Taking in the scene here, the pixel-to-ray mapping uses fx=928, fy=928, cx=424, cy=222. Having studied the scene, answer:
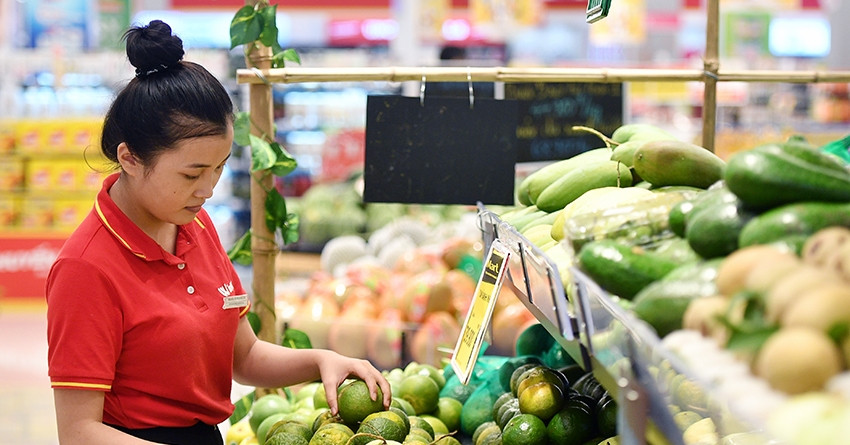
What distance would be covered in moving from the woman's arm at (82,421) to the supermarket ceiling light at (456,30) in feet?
43.8

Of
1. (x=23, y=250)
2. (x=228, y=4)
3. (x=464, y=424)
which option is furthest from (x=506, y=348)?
(x=228, y=4)

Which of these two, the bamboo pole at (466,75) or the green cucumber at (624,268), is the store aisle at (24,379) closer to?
the bamboo pole at (466,75)

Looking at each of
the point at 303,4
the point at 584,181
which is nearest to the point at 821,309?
the point at 584,181

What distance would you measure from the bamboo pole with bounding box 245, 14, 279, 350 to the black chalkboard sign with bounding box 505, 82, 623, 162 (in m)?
0.83

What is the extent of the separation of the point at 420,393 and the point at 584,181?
27.1 inches

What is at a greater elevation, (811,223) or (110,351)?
(811,223)

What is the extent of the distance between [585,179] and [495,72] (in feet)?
1.90

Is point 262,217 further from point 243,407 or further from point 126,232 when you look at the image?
point 126,232

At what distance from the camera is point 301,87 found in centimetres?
956

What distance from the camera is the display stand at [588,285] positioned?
3.11 feet

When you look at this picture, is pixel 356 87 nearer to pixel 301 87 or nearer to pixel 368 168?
pixel 301 87

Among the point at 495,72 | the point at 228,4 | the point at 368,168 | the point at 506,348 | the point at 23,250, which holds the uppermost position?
the point at 228,4

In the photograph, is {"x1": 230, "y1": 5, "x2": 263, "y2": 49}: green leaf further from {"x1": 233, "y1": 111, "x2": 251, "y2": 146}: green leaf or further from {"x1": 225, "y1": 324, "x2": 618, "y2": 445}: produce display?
{"x1": 225, "y1": 324, "x2": 618, "y2": 445}: produce display

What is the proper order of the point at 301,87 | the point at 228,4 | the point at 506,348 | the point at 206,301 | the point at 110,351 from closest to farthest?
the point at 110,351
the point at 206,301
the point at 506,348
the point at 301,87
the point at 228,4
